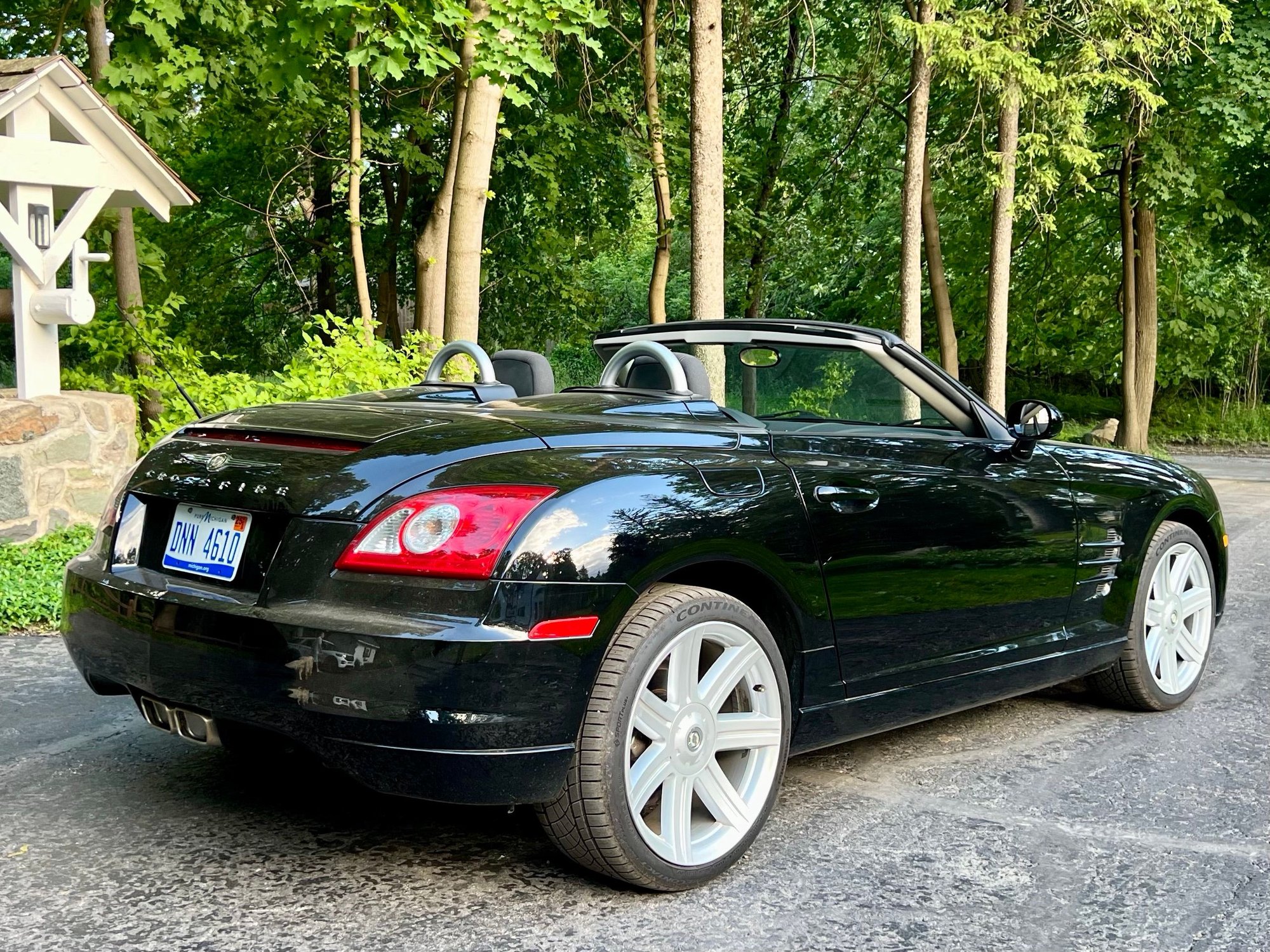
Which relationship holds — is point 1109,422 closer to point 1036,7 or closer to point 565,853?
point 1036,7

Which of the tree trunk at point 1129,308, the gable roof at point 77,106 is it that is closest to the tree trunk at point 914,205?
the tree trunk at point 1129,308

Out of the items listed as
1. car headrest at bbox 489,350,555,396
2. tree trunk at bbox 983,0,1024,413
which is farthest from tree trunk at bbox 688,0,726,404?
car headrest at bbox 489,350,555,396

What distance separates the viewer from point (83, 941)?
2906 millimetres

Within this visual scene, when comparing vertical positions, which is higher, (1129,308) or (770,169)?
(770,169)

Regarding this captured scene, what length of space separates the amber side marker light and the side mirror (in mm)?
2128

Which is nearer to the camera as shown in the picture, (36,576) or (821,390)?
(821,390)

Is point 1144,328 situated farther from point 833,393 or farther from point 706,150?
point 833,393

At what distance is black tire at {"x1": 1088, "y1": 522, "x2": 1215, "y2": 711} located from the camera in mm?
5152

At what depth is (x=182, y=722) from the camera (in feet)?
10.9

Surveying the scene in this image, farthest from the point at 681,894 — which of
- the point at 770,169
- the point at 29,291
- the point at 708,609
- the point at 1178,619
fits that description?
the point at 770,169

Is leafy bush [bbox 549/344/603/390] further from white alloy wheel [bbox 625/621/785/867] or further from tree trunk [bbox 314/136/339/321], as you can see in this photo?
white alloy wheel [bbox 625/621/785/867]

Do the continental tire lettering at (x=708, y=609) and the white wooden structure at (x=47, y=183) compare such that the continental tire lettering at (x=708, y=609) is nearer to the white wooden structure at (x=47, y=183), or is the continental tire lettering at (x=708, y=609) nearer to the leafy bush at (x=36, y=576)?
the leafy bush at (x=36, y=576)

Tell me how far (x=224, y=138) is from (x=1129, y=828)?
62.9 ft

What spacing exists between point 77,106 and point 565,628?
7369 millimetres
